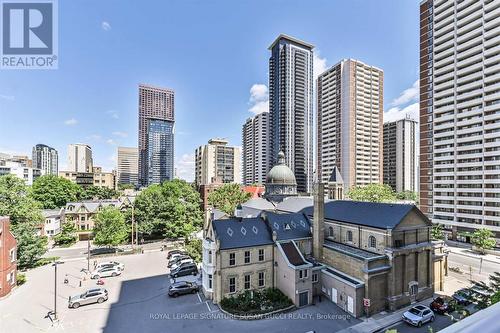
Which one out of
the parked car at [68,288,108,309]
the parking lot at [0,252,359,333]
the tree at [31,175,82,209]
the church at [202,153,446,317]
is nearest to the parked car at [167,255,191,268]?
the parking lot at [0,252,359,333]

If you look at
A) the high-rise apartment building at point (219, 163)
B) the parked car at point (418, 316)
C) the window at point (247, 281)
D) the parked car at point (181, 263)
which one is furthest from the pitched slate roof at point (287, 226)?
the high-rise apartment building at point (219, 163)

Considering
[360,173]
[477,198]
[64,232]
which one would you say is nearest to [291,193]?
[477,198]

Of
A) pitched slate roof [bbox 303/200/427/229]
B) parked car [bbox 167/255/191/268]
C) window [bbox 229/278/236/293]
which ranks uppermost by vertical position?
pitched slate roof [bbox 303/200/427/229]

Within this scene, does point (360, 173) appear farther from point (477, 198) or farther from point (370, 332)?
point (370, 332)

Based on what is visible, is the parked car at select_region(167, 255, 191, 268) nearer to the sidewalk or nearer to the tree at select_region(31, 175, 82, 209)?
the sidewalk

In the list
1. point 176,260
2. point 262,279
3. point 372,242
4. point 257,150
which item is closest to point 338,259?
point 372,242

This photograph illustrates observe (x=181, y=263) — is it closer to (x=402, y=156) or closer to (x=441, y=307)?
(x=441, y=307)

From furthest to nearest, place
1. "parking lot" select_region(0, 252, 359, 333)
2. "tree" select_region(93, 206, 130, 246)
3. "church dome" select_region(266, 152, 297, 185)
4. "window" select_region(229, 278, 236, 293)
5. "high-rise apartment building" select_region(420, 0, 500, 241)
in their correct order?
"church dome" select_region(266, 152, 297, 185)
"high-rise apartment building" select_region(420, 0, 500, 241)
"tree" select_region(93, 206, 130, 246)
"window" select_region(229, 278, 236, 293)
"parking lot" select_region(0, 252, 359, 333)

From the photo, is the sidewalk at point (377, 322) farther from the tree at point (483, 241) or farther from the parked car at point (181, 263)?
the tree at point (483, 241)

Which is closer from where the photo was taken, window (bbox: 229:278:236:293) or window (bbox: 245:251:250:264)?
window (bbox: 229:278:236:293)
